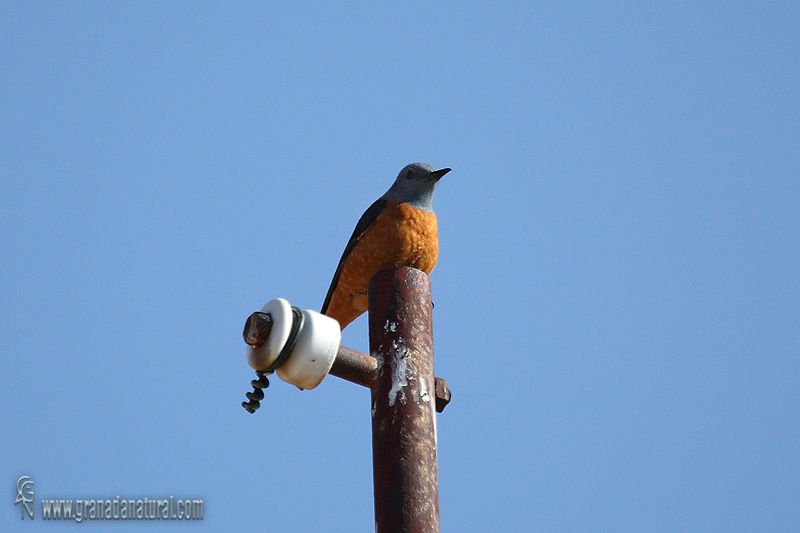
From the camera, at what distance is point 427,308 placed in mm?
3303

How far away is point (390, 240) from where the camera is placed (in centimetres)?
412

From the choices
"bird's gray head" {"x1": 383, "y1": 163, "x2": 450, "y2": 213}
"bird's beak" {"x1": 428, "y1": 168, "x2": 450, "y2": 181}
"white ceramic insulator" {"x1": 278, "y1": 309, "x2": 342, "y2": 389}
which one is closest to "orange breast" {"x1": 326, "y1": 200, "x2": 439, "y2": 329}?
"bird's gray head" {"x1": 383, "y1": 163, "x2": 450, "y2": 213}

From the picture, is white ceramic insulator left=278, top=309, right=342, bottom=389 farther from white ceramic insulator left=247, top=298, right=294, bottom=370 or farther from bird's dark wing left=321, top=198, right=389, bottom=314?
bird's dark wing left=321, top=198, right=389, bottom=314

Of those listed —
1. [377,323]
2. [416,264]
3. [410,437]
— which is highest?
[416,264]

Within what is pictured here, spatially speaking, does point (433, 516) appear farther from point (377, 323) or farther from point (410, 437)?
point (377, 323)

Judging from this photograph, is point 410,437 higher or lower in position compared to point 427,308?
lower

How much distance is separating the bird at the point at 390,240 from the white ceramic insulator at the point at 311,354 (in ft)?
4.01

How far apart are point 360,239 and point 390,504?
187 cm

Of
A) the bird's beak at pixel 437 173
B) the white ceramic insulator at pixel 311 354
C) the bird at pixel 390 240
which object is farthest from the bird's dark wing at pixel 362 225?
the white ceramic insulator at pixel 311 354

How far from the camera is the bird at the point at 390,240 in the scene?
4.14m

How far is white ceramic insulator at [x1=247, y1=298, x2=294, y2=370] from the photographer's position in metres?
2.80

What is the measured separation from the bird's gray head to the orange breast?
0.12 m

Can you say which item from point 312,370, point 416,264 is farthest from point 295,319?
point 416,264

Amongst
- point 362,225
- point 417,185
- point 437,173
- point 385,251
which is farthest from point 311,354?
point 437,173
